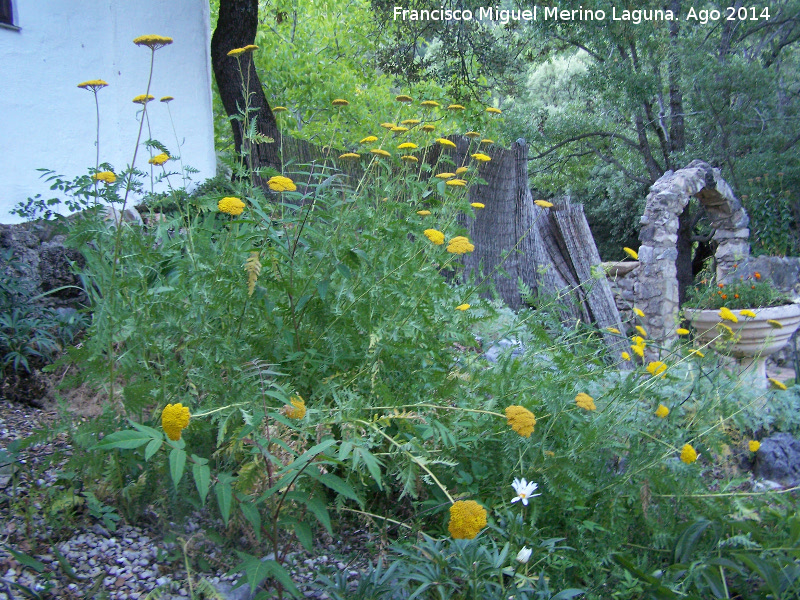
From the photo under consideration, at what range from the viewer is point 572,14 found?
38.8 feet

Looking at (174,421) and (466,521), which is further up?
(174,421)

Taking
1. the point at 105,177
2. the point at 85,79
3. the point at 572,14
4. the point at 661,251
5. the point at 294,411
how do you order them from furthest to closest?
the point at 572,14 < the point at 661,251 < the point at 85,79 < the point at 105,177 < the point at 294,411

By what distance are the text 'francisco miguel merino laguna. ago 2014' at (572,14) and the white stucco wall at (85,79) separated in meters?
4.58

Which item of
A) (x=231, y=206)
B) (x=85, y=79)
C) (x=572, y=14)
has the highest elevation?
(x=572, y=14)

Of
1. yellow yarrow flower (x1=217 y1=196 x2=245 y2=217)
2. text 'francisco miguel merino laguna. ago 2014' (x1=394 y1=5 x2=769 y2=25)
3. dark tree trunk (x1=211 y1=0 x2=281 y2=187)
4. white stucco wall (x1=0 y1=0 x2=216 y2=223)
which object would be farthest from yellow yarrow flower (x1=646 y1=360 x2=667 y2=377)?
text 'francisco miguel merino laguna. ago 2014' (x1=394 y1=5 x2=769 y2=25)

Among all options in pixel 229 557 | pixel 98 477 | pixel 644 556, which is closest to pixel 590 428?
pixel 644 556

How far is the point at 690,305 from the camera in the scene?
335 inches

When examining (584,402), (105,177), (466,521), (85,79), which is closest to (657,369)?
(584,402)

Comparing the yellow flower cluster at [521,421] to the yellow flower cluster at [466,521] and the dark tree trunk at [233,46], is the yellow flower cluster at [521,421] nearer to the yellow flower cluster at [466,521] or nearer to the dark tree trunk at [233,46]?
the yellow flower cluster at [466,521]

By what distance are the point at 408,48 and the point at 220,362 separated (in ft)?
34.0

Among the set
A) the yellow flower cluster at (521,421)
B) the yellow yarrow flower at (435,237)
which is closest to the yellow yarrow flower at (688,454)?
the yellow flower cluster at (521,421)

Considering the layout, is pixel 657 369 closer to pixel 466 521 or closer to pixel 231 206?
pixel 466 521

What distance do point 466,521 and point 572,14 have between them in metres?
12.4

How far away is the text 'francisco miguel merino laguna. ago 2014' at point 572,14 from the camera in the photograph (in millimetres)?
9984
